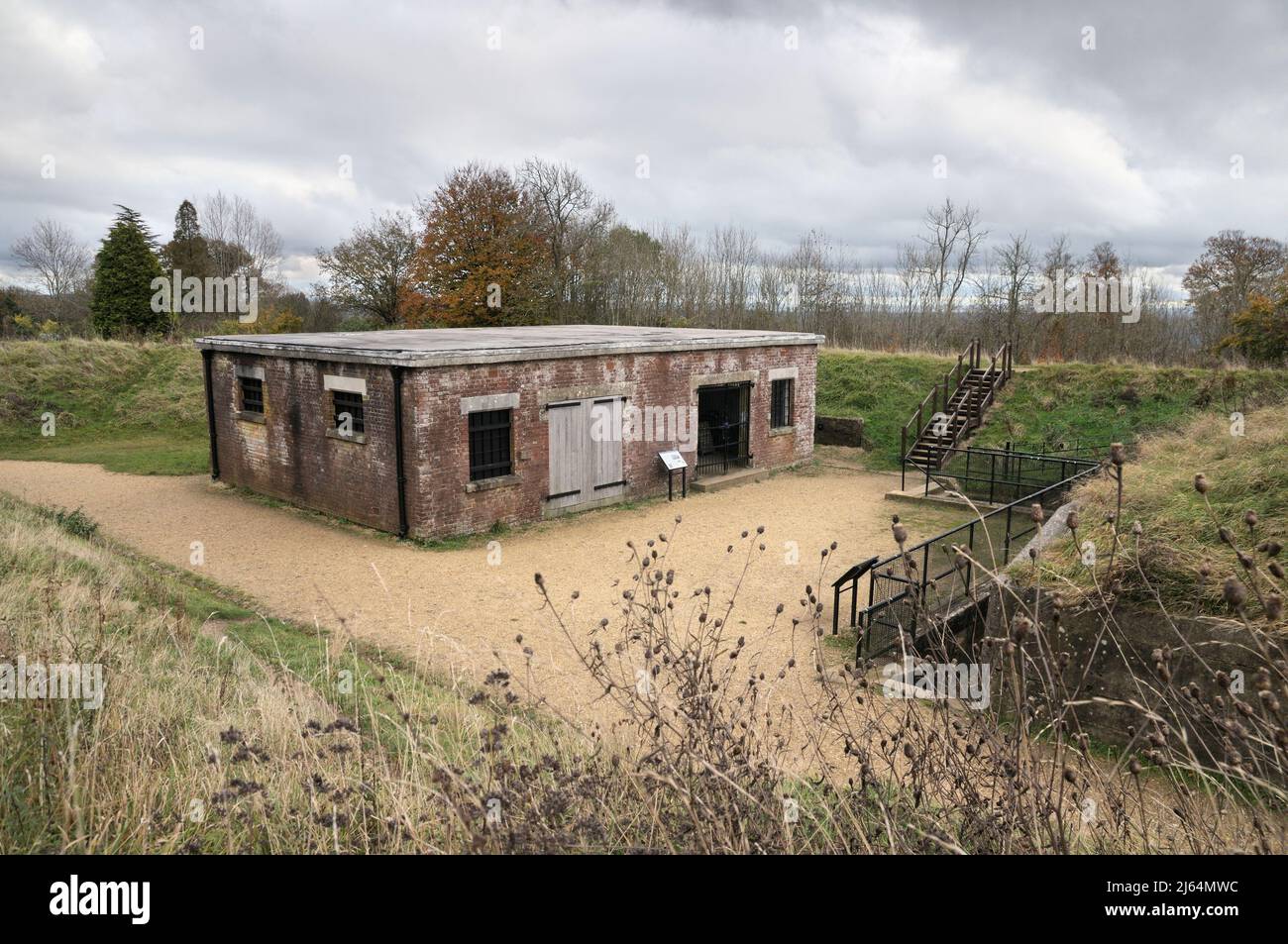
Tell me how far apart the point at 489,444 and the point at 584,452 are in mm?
2217

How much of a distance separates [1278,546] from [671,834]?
2.21 m

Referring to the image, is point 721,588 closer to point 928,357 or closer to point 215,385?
point 215,385

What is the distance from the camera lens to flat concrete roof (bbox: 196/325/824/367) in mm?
14586

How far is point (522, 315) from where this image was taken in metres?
41.5

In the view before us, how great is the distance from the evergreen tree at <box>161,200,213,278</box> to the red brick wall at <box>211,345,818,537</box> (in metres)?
30.9

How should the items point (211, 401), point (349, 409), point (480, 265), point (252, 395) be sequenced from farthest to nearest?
point (480, 265), point (211, 401), point (252, 395), point (349, 409)

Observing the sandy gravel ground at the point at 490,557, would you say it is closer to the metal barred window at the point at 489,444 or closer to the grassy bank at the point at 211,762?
the metal barred window at the point at 489,444

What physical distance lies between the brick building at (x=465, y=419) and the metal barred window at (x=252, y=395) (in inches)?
1.5

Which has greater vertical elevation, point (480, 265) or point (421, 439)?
point (480, 265)

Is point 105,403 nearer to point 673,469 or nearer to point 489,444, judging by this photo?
point 489,444

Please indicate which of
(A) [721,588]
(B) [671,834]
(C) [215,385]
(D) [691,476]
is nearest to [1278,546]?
(B) [671,834]

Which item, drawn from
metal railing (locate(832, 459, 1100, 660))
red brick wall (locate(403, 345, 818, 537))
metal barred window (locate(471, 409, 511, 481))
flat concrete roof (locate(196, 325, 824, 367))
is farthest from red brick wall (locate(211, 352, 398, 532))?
metal railing (locate(832, 459, 1100, 660))

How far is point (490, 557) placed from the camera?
1419 centimetres

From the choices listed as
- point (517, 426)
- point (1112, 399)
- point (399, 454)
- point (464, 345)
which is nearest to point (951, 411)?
point (1112, 399)
